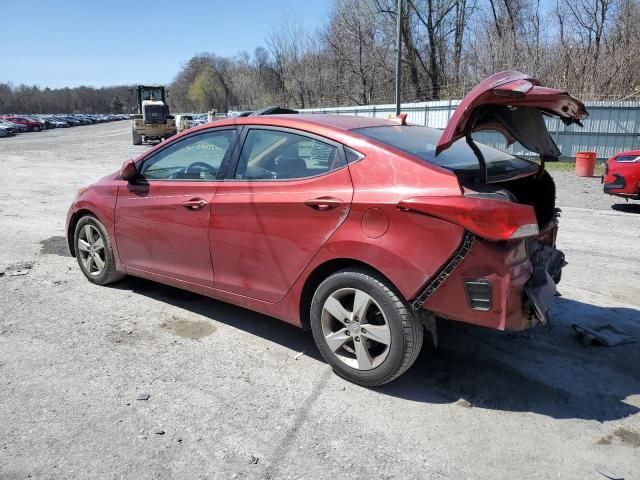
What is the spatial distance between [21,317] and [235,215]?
7.20 feet

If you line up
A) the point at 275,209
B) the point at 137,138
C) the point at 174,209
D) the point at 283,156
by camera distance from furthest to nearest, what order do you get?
the point at 137,138 < the point at 174,209 < the point at 283,156 < the point at 275,209

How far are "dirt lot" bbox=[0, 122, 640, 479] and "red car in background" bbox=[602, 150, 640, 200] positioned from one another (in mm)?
4646

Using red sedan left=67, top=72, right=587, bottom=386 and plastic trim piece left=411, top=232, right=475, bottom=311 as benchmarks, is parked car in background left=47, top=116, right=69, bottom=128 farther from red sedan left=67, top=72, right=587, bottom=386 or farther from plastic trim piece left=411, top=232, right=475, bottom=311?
plastic trim piece left=411, top=232, right=475, bottom=311

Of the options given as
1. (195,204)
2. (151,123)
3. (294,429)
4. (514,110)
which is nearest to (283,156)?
(195,204)

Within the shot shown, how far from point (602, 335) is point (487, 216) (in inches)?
73.9

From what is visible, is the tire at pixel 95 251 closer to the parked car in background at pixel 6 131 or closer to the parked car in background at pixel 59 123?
the parked car in background at pixel 6 131

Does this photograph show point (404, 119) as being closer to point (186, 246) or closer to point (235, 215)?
point (235, 215)

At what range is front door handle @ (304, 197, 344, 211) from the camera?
3.18 m

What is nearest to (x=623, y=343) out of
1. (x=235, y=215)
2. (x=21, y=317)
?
(x=235, y=215)

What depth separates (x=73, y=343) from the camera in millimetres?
3891

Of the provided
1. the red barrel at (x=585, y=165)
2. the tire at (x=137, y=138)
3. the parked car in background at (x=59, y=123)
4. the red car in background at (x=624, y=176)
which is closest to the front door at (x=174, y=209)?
the red car in background at (x=624, y=176)

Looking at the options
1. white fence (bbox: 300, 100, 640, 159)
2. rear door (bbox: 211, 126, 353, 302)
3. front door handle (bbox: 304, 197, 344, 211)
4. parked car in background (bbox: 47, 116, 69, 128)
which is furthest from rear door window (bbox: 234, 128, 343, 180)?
parked car in background (bbox: 47, 116, 69, 128)

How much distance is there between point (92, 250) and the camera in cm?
506

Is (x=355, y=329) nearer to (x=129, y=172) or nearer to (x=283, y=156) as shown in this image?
(x=283, y=156)
